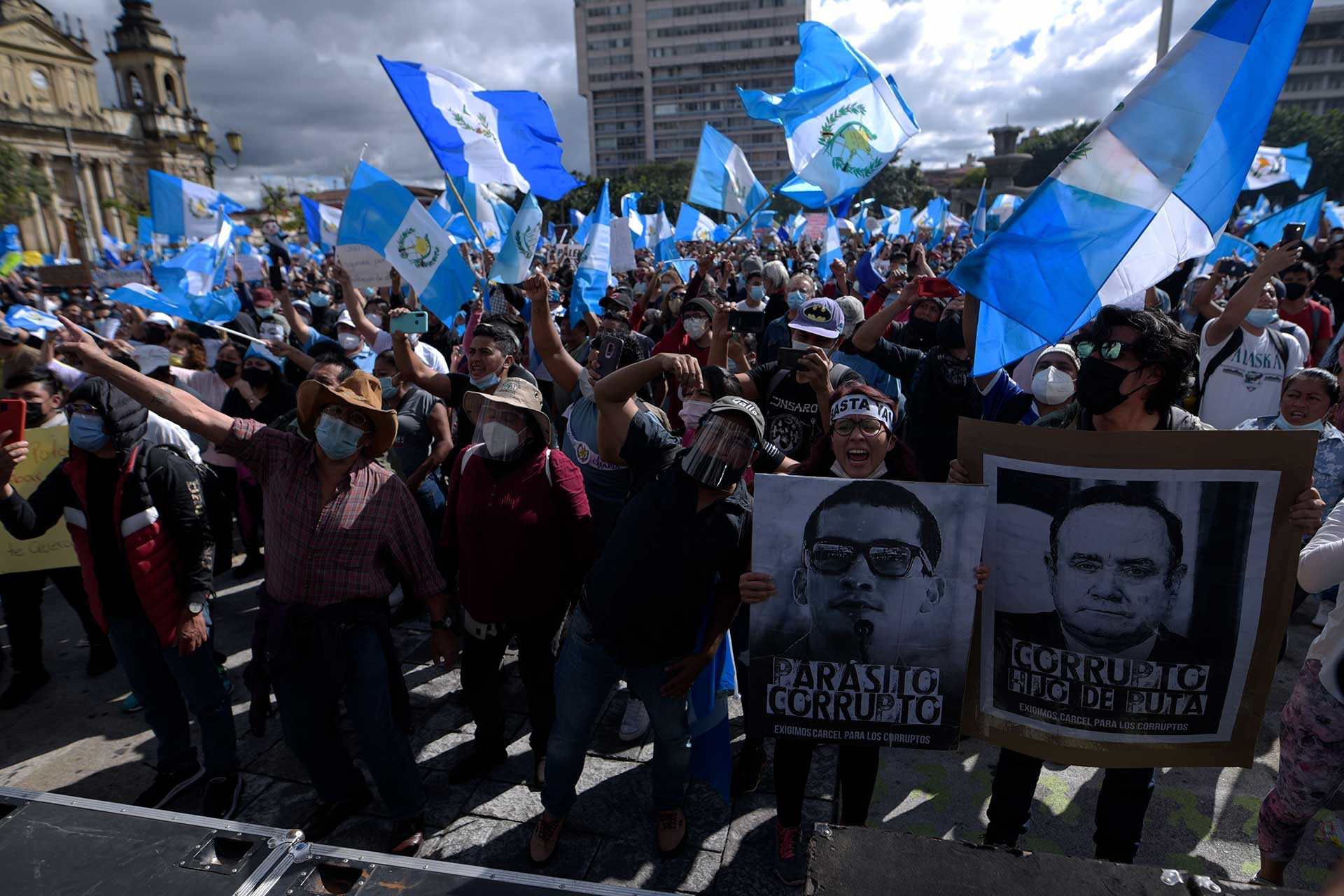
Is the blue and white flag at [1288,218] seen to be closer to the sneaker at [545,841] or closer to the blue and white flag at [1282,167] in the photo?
the blue and white flag at [1282,167]

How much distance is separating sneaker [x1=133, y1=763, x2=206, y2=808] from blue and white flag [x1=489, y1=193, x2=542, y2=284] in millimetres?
4210

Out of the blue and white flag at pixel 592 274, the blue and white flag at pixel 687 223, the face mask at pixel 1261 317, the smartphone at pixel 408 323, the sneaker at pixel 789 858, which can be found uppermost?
the blue and white flag at pixel 687 223

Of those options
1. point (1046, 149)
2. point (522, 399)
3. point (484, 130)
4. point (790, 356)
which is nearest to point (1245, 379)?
point (790, 356)

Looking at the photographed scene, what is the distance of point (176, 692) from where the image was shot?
3215 millimetres

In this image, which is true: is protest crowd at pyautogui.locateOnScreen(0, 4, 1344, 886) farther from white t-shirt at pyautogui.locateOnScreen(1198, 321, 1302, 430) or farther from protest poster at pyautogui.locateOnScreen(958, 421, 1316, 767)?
white t-shirt at pyautogui.locateOnScreen(1198, 321, 1302, 430)

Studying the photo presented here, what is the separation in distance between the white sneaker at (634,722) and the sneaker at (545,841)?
76 centimetres

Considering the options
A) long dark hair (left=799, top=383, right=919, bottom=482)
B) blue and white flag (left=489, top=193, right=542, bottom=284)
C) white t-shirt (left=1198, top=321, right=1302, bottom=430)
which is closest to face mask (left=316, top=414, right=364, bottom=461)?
long dark hair (left=799, top=383, right=919, bottom=482)

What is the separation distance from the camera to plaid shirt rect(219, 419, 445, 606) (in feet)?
8.66

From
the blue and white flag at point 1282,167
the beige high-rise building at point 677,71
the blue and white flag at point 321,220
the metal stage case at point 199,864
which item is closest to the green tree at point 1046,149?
the beige high-rise building at point 677,71

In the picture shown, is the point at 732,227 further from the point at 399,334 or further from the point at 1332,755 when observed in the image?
the point at 1332,755

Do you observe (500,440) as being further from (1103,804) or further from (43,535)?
(1103,804)

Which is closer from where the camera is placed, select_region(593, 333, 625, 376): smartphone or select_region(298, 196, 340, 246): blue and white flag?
select_region(593, 333, 625, 376): smartphone

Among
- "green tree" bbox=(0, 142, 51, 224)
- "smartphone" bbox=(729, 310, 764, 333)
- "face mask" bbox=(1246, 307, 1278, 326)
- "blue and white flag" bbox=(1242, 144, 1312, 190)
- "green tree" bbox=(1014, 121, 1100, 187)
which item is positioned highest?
"green tree" bbox=(1014, 121, 1100, 187)

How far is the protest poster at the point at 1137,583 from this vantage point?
1.94m
